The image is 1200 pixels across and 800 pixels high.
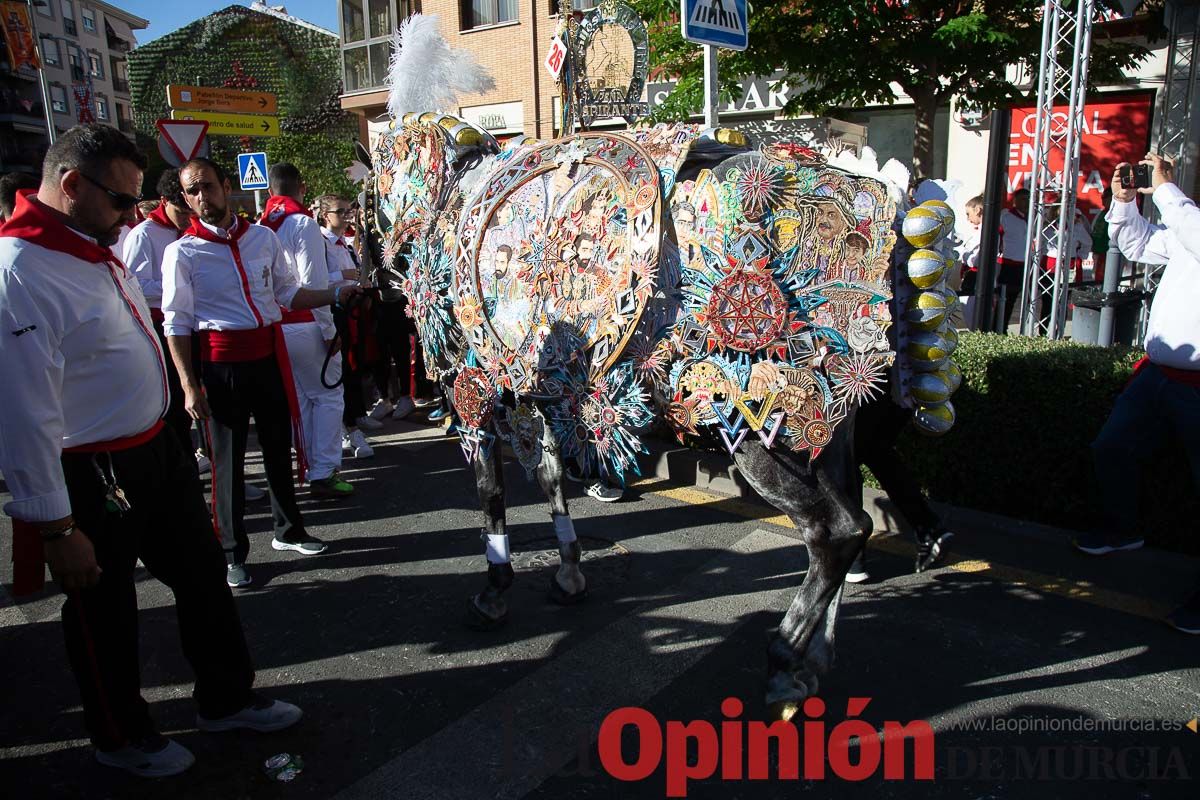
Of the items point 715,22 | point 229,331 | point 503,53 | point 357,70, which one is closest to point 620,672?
point 229,331

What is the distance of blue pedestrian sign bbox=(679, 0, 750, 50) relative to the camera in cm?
521

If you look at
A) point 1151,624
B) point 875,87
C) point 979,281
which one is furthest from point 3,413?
point 875,87

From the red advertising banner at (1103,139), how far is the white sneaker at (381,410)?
967cm

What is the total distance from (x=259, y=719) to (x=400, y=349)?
413 cm

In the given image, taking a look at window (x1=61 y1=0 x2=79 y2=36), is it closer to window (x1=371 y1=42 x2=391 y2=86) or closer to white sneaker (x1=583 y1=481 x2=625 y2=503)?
window (x1=371 y1=42 x2=391 y2=86)

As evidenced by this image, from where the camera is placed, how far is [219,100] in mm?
15078

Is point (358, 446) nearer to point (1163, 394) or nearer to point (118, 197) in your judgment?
point (118, 197)

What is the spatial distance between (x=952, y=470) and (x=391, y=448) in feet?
14.3

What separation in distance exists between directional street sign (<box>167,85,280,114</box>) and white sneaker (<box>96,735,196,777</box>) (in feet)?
46.7

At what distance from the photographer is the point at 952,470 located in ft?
14.7

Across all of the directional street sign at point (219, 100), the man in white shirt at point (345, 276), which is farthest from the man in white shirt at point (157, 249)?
the directional street sign at point (219, 100)

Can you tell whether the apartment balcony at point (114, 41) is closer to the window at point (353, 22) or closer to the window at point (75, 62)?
the window at point (75, 62)

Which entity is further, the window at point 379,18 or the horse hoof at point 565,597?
the window at point 379,18

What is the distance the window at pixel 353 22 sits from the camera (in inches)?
872
